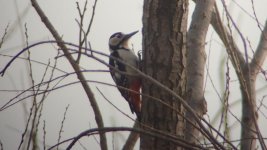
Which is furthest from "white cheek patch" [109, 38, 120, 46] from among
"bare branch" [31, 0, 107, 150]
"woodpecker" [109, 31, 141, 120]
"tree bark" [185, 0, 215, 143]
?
"bare branch" [31, 0, 107, 150]

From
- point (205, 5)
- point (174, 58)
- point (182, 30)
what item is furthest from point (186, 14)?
point (205, 5)

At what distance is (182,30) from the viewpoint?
1.67m

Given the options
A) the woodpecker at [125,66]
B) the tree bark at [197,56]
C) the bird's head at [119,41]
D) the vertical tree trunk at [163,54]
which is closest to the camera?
the vertical tree trunk at [163,54]

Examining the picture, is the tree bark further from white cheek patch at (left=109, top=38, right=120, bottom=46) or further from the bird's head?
white cheek patch at (left=109, top=38, right=120, bottom=46)

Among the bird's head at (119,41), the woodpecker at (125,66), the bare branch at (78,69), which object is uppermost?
the bird's head at (119,41)

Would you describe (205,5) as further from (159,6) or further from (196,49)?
(159,6)

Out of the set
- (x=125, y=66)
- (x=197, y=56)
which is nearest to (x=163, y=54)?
(x=197, y=56)

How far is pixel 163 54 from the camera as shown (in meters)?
1.63

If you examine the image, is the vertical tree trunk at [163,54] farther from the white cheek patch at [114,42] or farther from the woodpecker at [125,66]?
the white cheek patch at [114,42]

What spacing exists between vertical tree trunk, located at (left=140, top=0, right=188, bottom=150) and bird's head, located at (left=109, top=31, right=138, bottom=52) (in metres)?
1.62

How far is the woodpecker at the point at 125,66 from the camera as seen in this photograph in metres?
2.76

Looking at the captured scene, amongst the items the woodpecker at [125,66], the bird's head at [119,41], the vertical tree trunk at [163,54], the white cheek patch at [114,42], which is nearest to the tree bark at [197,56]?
the vertical tree trunk at [163,54]

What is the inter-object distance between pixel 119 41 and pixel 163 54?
5.72ft

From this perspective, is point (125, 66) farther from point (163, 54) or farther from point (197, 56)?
point (163, 54)
